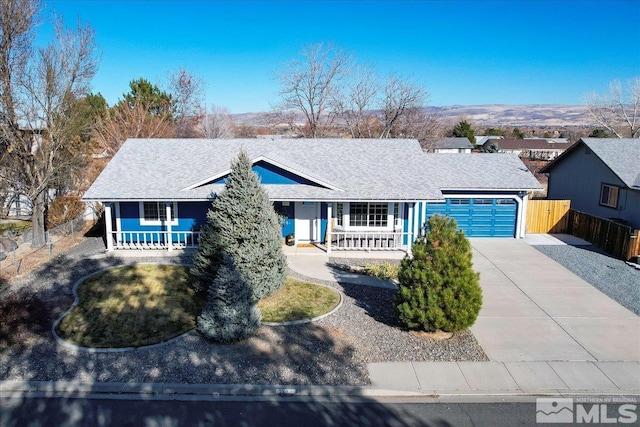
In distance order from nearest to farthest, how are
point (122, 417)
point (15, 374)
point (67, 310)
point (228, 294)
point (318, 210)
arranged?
point (122, 417), point (15, 374), point (228, 294), point (67, 310), point (318, 210)

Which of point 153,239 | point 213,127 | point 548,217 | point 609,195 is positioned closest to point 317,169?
point 153,239

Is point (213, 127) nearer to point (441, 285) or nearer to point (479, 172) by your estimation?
point (479, 172)

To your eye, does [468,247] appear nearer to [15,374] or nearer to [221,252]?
[221,252]

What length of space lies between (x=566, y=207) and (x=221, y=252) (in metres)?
18.5

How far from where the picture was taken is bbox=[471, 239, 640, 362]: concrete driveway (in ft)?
38.0

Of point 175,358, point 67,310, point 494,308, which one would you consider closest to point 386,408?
point 175,358

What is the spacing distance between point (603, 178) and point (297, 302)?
61.8 ft

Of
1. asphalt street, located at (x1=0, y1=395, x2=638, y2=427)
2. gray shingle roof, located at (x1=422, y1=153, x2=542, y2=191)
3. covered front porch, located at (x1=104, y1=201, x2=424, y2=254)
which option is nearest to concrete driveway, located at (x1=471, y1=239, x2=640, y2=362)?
asphalt street, located at (x1=0, y1=395, x2=638, y2=427)

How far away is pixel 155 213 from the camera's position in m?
20.5

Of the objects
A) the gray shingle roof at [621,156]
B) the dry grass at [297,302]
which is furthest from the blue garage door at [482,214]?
the dry grass at [297,302]

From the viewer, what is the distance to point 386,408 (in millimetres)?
9375

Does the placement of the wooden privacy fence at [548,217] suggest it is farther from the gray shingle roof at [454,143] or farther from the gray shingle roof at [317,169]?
the gray shingle roof at [454,143]

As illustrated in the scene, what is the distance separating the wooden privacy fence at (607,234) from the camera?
1884cm

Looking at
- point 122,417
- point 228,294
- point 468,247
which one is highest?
point 468,247
